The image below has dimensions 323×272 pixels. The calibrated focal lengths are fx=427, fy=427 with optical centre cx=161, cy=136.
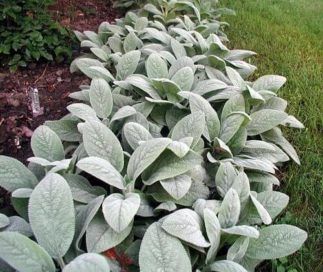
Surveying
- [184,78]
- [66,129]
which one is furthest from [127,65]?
[66,129]

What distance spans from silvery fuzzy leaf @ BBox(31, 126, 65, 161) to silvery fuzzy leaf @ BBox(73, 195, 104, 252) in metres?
0.27

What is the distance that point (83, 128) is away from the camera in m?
1.43

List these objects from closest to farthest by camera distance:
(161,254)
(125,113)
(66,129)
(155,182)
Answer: (161,254) → (155,182) → (125,113) → (66,129)

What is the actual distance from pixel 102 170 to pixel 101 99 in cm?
51

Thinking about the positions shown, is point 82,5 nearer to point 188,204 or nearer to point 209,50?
point 209,50

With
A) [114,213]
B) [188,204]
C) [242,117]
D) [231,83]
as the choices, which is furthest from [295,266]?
[231,83]

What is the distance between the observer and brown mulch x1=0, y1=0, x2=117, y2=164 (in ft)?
6.77

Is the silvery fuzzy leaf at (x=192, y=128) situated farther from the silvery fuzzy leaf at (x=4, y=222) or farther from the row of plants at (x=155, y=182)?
the silvery fuzzy leaf at (x=4, y=222)

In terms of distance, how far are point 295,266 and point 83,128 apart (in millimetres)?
910

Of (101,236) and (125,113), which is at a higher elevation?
(125,113)

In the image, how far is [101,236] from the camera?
123 centimetres

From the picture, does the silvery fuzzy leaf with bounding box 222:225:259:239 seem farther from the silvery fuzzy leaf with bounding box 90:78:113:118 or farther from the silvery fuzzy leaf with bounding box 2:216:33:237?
the silvery fuzzy leaf with bounding box 90:78:113:118

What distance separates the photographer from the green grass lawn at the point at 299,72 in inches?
69.5

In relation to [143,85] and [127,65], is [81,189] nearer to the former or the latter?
[143,85]
